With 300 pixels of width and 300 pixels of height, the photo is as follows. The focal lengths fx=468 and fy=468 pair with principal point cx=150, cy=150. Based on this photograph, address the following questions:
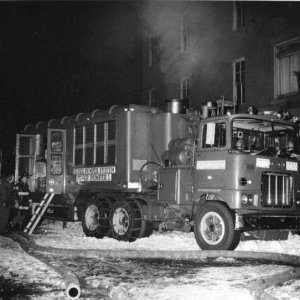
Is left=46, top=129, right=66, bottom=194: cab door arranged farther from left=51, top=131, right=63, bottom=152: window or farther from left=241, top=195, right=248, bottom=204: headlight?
left=241, top=195, right=248, bottom=204: headlight

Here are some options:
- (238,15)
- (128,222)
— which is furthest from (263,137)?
(238,15)

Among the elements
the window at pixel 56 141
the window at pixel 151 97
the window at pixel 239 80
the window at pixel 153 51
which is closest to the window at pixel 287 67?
the window at pixel 239 80

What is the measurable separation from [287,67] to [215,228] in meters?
10.5

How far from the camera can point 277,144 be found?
9789mm

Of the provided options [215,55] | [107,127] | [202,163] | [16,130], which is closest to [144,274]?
[202,163]

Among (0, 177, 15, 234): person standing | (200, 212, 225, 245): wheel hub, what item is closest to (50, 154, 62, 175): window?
(0, 177, 15, 234): person standing

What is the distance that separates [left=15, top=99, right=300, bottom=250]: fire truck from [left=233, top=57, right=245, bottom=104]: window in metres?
8.97

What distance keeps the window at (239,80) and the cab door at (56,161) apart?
9.17m

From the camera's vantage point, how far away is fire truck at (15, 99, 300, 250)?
29.0 feet

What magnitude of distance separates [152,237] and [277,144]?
3.73 meters

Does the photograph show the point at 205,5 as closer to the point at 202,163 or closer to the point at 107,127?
the point at 107,127

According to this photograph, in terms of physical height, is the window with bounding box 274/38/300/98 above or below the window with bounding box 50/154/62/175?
above

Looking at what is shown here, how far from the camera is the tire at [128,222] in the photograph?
411 inches

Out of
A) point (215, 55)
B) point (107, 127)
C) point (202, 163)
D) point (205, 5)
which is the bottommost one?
point (202, 163)
